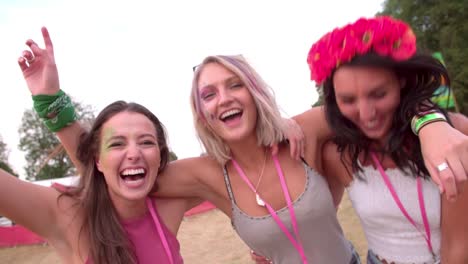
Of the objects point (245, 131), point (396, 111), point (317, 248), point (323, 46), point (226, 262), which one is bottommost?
point (226, 262)

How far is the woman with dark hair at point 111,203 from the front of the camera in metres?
2.08

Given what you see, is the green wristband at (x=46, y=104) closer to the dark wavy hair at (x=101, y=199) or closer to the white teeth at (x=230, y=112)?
the dark wavy hair at (x=101, y=199)

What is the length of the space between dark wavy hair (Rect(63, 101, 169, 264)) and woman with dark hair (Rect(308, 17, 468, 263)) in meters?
1.28

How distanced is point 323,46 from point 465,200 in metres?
1.01

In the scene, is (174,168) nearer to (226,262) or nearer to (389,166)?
(389,166)

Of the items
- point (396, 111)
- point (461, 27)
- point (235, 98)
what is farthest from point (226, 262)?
point (461, 27)

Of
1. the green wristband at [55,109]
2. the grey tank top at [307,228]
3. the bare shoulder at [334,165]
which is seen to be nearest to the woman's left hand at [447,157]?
the bare shoulder at [334,165]

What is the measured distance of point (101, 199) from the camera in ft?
7.66

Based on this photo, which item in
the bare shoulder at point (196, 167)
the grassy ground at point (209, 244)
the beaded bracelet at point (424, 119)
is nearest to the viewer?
the beaded bracelet at point (424, 119)

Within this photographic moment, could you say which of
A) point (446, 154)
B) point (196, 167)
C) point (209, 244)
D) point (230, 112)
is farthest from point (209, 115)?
point (209, 244)

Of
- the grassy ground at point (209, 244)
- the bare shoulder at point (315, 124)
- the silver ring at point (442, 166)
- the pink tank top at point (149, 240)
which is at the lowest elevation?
the grassy ground at point (209, 244)

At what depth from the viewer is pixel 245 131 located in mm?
2354

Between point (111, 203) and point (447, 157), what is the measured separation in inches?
76.2

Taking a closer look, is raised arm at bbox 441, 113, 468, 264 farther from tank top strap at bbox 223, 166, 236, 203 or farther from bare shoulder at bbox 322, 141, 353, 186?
tank top strap at bbox 223, 166, 236, 203
